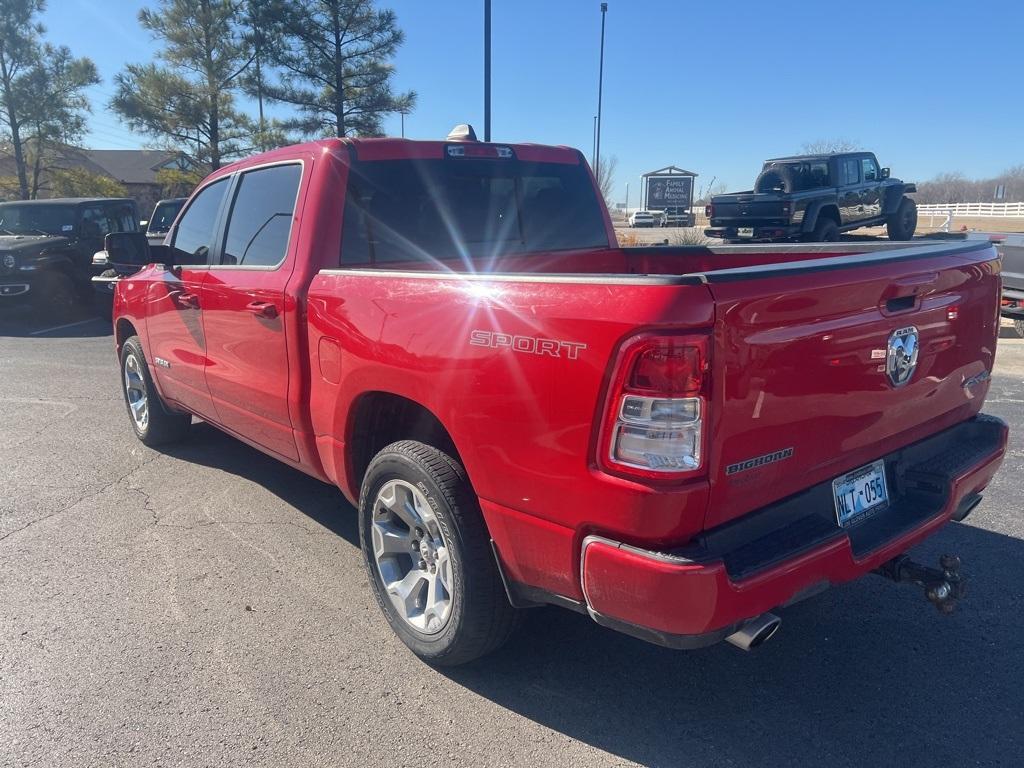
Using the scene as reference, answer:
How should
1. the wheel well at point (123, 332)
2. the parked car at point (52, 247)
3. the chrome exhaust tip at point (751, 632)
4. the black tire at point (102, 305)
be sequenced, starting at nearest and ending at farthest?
the chrome exhaust tip at point (751, 632)
the wheel well at point (123, 332)
the parked car at point (52, 247)
the black tire at point (102, 305)

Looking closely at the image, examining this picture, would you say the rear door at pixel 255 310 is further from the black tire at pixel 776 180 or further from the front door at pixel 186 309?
the black tire at pixel 776 180

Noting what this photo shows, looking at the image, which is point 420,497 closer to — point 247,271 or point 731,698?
point 731,698

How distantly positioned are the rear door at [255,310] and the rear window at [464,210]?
13.9 inches

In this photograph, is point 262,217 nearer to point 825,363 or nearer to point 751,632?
point 825,363

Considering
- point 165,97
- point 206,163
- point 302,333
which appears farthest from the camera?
point 206,163

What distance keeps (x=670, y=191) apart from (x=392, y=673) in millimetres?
43339

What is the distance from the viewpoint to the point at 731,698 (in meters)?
2.79

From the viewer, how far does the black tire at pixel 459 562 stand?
2.69 meters

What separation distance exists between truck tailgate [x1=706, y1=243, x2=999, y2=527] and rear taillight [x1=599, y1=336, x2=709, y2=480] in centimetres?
6

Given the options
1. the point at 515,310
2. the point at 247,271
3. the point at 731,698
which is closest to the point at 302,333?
the point at 247,271

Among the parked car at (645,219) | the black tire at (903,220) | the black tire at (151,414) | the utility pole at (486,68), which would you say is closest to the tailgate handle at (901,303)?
the black tire at (151,414)

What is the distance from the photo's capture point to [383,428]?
331 cm

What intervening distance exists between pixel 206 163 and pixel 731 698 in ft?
86.1

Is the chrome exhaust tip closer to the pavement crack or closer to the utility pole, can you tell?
the pavement crack
